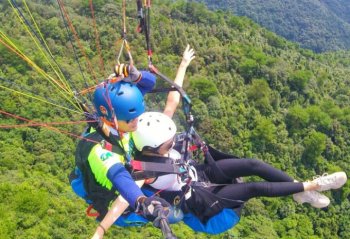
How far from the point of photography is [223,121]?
33.2m

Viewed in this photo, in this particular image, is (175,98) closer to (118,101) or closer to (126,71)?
(126,71)

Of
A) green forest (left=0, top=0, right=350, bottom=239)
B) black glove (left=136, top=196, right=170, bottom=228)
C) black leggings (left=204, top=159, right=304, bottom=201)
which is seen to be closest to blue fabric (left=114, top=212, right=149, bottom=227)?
black leggings (left=204, top=159, right=304, bottom=201)

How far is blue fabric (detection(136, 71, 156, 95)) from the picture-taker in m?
4.21

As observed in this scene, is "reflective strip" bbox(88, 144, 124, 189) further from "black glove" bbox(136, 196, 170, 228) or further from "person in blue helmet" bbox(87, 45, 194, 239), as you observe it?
"black glove" bbox(136, 196, 170, 228)

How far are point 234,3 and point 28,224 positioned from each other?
134615 mm

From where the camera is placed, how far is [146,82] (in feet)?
13.9

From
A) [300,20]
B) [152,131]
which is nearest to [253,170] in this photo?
[152,131]

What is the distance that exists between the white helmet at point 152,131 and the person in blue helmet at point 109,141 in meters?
0.08

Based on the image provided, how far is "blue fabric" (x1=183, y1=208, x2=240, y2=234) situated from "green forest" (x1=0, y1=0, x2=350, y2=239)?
406 inches

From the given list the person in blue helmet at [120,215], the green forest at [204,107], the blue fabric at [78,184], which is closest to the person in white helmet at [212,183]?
the person in blue helmet at [120,215]

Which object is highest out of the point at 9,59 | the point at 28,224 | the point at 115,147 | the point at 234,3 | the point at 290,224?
the point at 115,147

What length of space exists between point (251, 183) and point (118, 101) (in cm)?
163

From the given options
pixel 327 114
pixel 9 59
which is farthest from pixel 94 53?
pixel 327 114

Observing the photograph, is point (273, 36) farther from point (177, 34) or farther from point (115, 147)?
point (115, 147)
